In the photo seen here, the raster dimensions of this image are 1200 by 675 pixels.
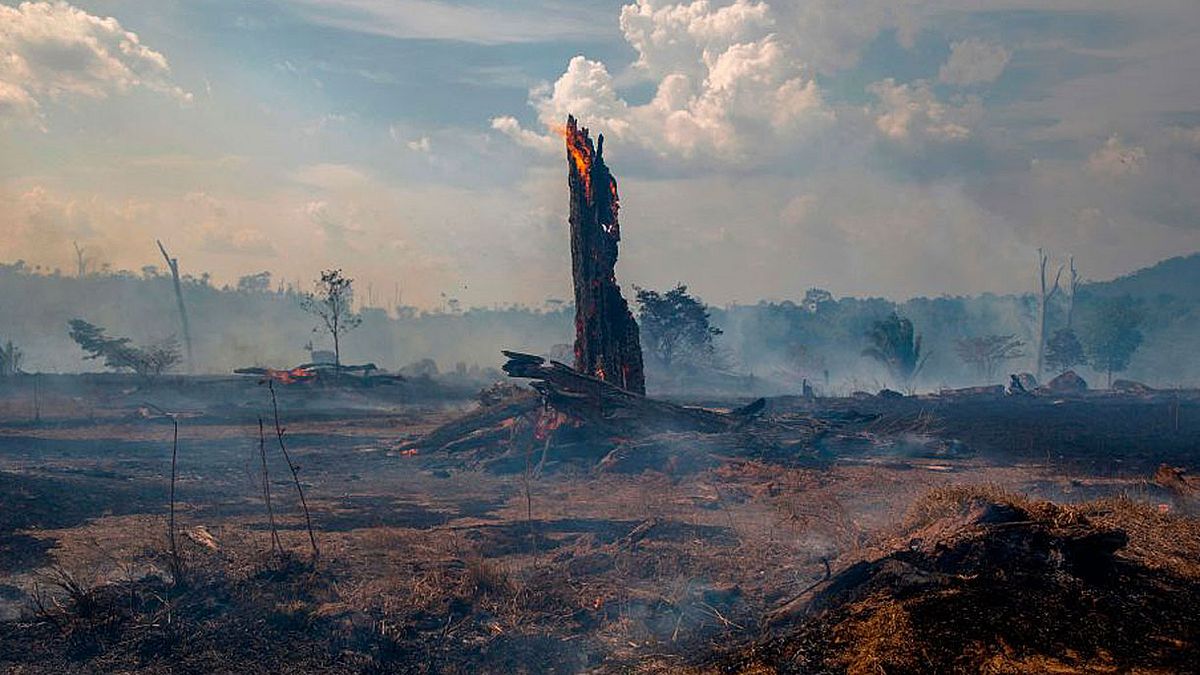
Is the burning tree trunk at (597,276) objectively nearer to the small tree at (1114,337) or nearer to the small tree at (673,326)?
the small tree at (673,326)

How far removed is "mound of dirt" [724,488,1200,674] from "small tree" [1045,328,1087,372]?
64.7m

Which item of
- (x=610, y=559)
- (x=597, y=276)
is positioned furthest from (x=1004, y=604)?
(x=597, y=276)

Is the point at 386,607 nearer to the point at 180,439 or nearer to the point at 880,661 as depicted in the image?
the point at 880,661

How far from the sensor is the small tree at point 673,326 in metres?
57.4

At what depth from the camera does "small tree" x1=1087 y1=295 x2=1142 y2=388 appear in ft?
209

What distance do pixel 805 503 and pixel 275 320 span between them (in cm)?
10186

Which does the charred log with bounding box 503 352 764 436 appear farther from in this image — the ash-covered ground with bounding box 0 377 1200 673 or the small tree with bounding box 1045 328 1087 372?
the small tree with bounding box 1045 328 1087 372

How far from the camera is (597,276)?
24.8 m

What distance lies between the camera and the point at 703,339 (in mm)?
58938

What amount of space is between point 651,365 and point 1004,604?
177 feet

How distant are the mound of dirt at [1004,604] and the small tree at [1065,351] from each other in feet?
212

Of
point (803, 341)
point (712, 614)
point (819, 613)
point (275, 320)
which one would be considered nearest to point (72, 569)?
point (712, 614)

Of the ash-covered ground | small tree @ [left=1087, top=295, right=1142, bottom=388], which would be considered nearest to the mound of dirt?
the ash-covered ground

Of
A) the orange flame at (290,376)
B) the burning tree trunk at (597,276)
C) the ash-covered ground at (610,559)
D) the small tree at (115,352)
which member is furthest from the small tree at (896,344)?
the small tree at (115,352)
